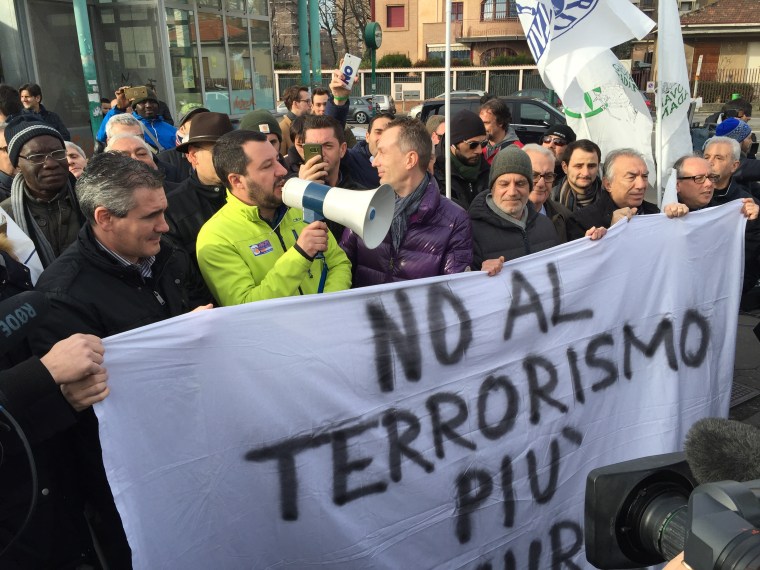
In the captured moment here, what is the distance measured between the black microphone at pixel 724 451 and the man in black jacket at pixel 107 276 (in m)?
1.62

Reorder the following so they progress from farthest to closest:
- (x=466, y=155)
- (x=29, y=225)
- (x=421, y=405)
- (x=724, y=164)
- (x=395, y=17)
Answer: (x=395, y=17)
(x=724, y=164)
(x=466, y=155)
(x=29, y=225)
(x=421, y=405)

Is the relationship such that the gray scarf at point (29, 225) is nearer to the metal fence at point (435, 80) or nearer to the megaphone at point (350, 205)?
the megaphone at point (350, 205)

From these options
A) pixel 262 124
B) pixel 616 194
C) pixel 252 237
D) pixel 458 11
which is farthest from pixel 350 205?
pixel 458 11

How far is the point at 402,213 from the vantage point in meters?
2.62

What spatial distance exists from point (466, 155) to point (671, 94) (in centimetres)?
154

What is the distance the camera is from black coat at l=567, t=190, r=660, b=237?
11.0 feet

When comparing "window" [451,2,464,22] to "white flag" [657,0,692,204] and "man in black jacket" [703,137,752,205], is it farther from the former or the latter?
"man in black jacket" [703,137,752,205]

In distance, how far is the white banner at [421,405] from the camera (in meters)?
1.88

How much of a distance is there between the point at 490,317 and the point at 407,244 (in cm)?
49

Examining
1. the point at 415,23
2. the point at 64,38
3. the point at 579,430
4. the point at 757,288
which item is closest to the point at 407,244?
the point at 579,430

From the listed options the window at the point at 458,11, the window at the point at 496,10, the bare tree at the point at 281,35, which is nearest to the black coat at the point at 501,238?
the window at the point at 496,10

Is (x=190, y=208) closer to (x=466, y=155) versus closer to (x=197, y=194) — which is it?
(x=197, y=194)

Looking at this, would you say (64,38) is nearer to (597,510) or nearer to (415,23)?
(597,510)

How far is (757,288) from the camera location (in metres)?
3.92
